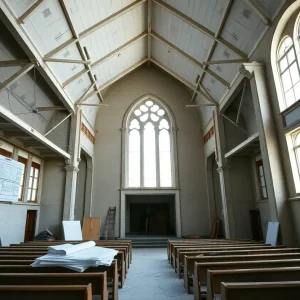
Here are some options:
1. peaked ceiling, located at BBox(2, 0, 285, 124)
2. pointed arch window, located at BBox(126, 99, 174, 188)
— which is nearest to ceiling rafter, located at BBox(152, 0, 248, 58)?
peaked ceiling, located at BBox(2, 0, 285, 124)

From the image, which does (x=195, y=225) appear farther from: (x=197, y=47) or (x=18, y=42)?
(x=18, y=42)

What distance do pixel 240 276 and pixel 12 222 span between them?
6739 mm

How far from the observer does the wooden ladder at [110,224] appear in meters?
9.24

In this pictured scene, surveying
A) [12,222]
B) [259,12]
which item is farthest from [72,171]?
[259,12]

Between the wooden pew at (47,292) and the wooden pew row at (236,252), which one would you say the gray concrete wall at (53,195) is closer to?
the wooden pew row at (236,252)

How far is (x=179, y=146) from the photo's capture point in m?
10.6

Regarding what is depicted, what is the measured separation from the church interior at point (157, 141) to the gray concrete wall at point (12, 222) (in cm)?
5

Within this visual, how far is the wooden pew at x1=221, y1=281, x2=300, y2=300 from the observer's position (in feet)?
4.41

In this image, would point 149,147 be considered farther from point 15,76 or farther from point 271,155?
point 15,76

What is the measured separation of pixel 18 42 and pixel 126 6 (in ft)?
13.2

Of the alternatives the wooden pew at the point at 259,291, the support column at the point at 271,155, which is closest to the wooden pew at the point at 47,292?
the wooden pew at the point at 259,291

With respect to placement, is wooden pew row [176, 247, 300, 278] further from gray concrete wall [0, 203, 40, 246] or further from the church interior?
gray concrete wall [0, 203, 40, 246]

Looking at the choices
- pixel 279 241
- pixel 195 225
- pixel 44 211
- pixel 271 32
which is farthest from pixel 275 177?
pixel 44 211

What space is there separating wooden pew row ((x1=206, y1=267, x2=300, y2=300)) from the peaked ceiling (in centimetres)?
539
